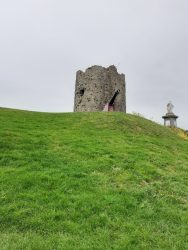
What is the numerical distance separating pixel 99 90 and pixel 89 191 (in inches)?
1167

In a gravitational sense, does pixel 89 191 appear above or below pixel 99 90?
below

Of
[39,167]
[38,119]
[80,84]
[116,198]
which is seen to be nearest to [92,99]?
[80,84]

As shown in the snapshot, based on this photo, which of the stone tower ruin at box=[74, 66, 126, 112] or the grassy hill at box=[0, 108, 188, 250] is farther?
the stone tower ruin at box=[74, 66, 126, 112]

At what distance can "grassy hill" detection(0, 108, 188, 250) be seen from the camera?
9.41 metres

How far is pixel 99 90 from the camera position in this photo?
1628 inches

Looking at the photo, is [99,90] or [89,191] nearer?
[89,191]

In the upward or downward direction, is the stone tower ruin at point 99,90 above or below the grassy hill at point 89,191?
above

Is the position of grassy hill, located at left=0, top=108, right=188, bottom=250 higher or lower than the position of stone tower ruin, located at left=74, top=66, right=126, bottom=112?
lower

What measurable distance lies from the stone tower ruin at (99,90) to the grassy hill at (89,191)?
19.0 metres

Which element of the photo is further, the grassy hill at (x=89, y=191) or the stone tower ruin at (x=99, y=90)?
the stone tower ruin at (x=99, y=90)

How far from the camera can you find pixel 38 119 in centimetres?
2612

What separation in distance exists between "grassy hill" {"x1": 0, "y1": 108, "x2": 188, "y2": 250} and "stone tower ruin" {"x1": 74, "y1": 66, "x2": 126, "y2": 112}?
18975 mm

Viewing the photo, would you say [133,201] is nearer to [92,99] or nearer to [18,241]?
[18,241]

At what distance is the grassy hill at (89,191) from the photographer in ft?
30.9
